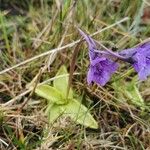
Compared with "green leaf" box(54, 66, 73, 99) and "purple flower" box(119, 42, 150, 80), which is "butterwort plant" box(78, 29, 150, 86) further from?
"green leaf" box(54, 66, 73, 99)

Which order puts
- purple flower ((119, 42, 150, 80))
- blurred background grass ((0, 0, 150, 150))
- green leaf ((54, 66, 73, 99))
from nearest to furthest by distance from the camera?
purple flower ((119, 42, 150, 80)) < blurred background grass ((0, 0, 150, 150)) < green leaf ((54, 66, 73, 99))

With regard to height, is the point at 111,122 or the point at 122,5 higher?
the point at 122,5

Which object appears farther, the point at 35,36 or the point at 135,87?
the point at 35,36

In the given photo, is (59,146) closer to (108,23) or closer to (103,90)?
(103,90)

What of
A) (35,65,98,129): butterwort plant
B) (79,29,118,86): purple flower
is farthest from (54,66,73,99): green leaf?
(79,29,118,86): purple flower

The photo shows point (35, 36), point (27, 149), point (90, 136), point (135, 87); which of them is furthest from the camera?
point (35, 36)

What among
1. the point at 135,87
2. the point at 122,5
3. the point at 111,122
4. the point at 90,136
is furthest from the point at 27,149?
the point at 122,5
